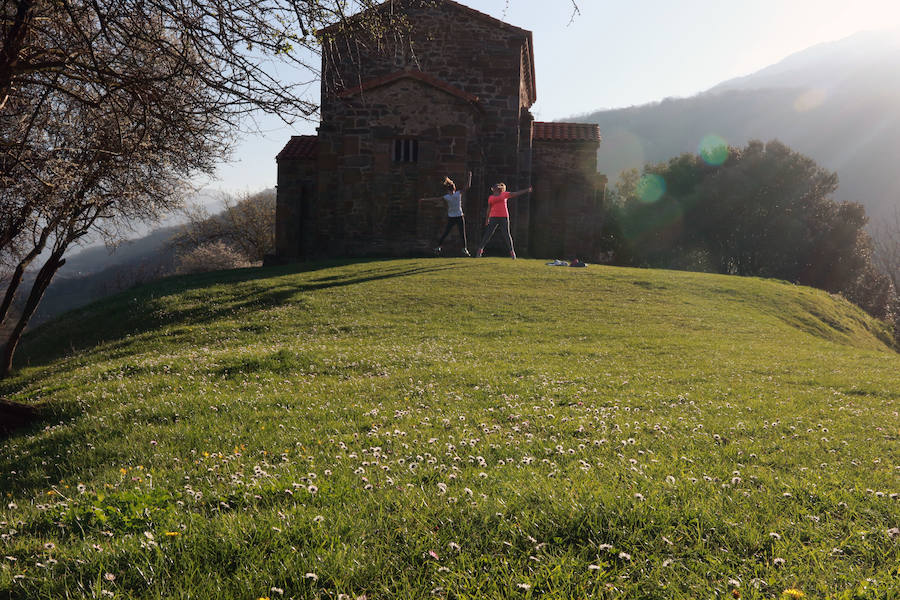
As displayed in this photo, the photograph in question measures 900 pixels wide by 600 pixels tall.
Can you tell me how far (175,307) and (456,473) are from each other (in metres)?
18.3

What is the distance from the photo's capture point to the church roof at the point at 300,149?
37531mm

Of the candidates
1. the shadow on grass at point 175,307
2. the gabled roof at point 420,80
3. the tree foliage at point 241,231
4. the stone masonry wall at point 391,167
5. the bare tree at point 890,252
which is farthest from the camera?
the tree foliage at point 241,231

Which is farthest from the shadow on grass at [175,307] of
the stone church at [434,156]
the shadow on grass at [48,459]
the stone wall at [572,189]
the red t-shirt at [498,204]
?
the stone wall at [572,189]

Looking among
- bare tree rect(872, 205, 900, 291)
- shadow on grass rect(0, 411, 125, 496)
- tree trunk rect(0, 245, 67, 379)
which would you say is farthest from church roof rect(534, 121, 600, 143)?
shadow on grass rect(0, 411, 125, 496)

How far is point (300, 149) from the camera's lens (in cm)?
3856

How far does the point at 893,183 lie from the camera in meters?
140

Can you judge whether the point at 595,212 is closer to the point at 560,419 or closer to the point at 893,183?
the point at 560,419

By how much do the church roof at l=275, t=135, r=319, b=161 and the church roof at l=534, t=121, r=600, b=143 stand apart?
15456 millimetres

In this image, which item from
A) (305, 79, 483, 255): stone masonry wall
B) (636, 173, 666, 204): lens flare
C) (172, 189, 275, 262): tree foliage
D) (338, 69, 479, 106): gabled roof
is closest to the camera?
(338, 69, 479, 106): gabled roof

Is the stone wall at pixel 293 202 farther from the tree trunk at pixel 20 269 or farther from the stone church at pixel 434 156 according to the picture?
the tree trunk at pixel 20 269

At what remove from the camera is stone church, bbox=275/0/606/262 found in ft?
106

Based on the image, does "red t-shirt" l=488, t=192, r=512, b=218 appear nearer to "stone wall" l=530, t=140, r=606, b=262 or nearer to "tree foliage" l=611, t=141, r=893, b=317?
"stone wall" l=530, t=140, r=606, b=262

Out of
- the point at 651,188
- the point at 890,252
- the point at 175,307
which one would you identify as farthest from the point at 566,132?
the point at 890,252

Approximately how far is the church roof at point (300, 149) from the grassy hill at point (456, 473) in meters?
25.1
